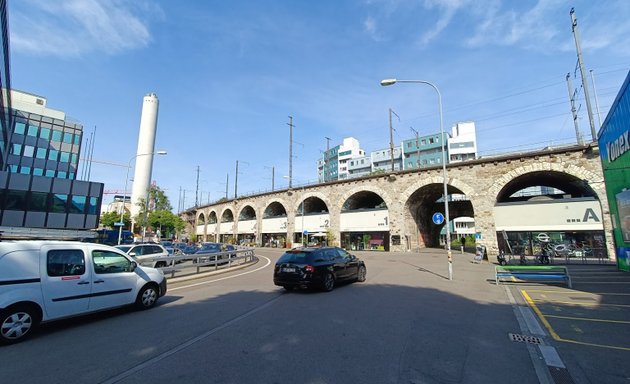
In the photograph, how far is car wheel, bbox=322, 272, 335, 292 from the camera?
10094mm

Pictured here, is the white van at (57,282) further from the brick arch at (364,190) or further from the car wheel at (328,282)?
the brick arch at (364,190)

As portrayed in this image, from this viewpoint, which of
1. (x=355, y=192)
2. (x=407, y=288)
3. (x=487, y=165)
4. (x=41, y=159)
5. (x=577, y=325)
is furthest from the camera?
(x=41, y=159)

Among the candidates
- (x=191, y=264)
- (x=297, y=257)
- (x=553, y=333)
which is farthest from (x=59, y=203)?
(x=553, y=333)

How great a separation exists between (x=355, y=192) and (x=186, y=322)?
109 ft

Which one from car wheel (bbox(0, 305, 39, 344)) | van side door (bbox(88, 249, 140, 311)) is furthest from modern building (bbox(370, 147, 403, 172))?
car wheel (bbox(0, 305, 39, 344))

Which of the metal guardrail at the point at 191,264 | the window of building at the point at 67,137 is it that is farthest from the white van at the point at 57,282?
the window of building at the point at 67,137

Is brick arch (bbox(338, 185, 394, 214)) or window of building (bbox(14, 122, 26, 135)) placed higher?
window of building (bbox(14, 122, 26, 135))

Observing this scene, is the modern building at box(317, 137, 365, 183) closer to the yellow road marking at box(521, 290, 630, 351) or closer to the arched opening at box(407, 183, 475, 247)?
the arched opening at box(407, 183, 475, 247)

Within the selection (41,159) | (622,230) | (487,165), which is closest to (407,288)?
(622,230)

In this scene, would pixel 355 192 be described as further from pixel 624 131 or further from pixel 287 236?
pixel 624 131

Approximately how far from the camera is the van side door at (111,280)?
6738 mm

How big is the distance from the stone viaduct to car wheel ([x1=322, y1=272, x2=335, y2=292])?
20998mm

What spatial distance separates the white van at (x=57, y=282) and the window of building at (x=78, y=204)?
38.5 metres

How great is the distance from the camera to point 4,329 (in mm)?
5246
